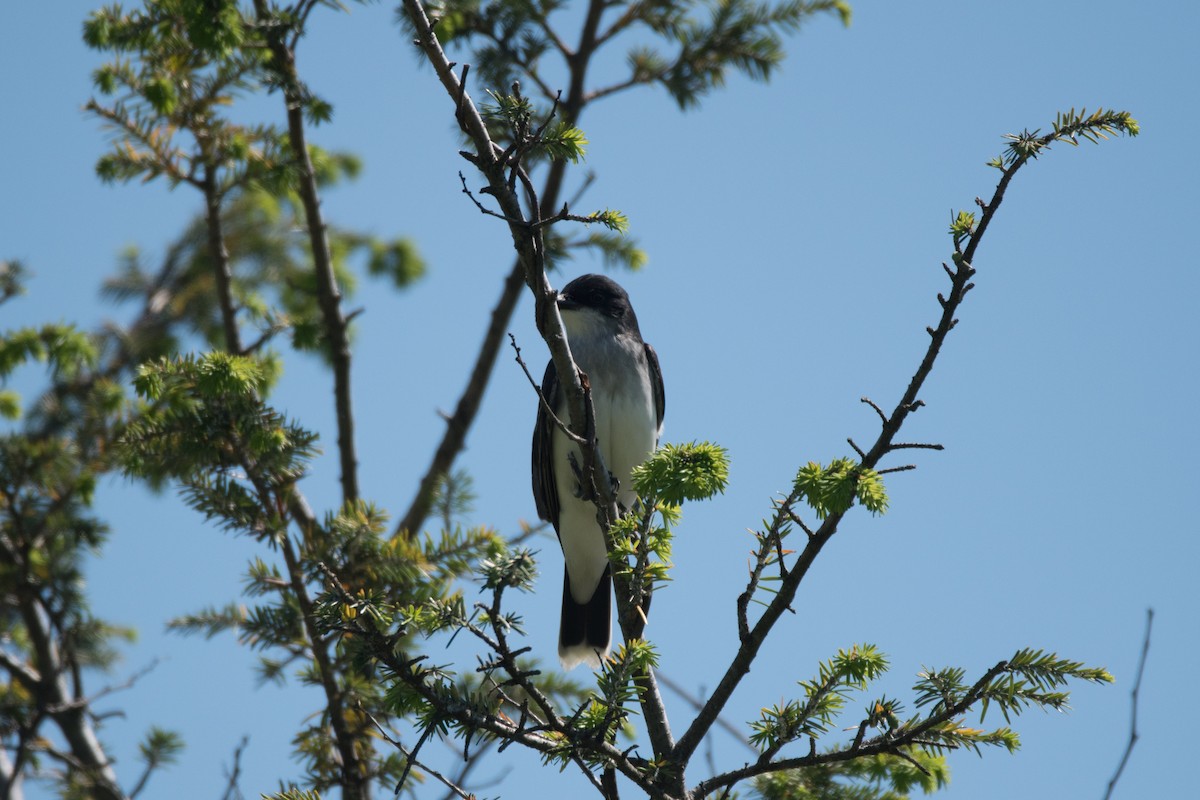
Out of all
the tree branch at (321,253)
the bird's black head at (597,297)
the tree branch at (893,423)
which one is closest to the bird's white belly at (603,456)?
the bird's black head at (597,297)

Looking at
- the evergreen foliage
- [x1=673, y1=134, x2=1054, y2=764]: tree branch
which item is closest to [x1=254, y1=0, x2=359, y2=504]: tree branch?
the evergreen foliage

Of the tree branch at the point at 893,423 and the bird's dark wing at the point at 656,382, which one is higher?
the bird's dark wing at the point at 656,382

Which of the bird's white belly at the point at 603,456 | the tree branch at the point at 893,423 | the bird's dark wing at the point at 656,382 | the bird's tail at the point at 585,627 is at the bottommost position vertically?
the tree branch at the point at 893,423

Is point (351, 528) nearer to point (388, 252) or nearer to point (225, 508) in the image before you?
point (225, 508)

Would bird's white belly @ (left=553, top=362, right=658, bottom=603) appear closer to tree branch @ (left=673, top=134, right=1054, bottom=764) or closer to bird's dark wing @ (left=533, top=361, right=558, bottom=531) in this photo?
bird's dark wing @ (left=533, top=361, right=558, bottom=531)

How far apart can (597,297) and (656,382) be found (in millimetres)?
523

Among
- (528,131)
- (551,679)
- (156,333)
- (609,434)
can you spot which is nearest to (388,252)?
(156,333)

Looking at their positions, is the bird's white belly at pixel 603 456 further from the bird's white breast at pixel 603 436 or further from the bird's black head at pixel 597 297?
the bird's black head at pixel 597 297

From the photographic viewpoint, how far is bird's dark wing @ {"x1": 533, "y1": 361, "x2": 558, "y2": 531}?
5.31 meters

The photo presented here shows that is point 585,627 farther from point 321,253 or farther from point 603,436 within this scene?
point 321,253

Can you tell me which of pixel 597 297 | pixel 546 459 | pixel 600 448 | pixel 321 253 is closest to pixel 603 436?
pixel 600 448

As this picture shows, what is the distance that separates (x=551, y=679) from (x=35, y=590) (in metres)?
2.71

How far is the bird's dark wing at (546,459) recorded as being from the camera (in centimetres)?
531

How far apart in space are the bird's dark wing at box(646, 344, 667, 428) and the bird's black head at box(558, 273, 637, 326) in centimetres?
22
